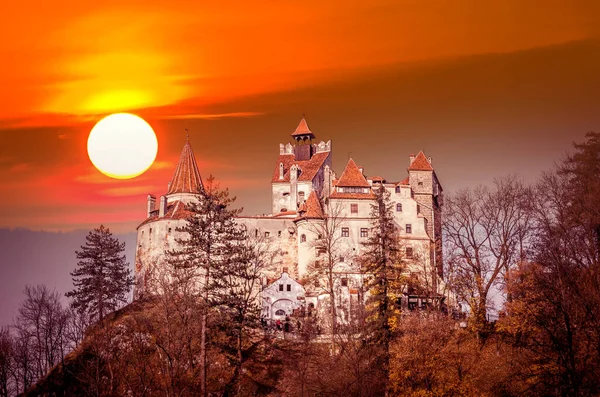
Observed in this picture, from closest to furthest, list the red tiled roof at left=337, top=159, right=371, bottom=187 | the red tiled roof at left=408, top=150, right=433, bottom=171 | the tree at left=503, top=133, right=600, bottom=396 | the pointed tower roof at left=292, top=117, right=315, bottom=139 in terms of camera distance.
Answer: the tree at left=503, top=133, right=600, bottom=396
the red tiled roof at left=337, top=159, right=371, bottom=187
the red tiled roof at left=408, top=150, right=433, bottom=171
the pointed tower roof at left=292, top=117, right=315, bottom=139

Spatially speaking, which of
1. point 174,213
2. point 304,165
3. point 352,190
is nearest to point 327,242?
point 352,190

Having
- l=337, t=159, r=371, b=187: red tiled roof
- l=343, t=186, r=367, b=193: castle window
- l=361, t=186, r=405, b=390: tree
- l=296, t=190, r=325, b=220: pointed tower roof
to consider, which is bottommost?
l=361, t=186, r=405, b=390: tree

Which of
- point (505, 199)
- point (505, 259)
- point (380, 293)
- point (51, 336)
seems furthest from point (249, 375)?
point (505, 199)

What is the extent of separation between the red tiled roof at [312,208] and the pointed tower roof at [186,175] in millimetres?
12580

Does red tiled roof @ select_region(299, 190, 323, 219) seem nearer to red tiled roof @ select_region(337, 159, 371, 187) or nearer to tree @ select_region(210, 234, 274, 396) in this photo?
red tiled roof @ select_region(337, 159, 371, 187)

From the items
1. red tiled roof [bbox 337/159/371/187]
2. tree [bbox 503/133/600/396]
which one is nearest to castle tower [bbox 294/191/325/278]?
red tiled roof [bbox 337/159/371/187]

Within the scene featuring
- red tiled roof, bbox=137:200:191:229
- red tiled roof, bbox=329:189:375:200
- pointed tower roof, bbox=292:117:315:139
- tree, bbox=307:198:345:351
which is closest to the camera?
tree, bbox=307:198:345:351

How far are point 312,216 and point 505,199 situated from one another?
2007 cm

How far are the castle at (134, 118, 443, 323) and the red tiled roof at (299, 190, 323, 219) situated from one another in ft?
0.32

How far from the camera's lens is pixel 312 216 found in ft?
243

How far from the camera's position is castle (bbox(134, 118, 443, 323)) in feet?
224

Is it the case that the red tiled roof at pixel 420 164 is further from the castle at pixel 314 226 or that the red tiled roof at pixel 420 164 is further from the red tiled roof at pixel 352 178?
the red tiled roof at pixel 352 178

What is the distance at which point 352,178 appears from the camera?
75000 millimetres

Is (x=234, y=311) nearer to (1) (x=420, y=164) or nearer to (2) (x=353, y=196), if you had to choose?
(2) (x=353, y=196)
